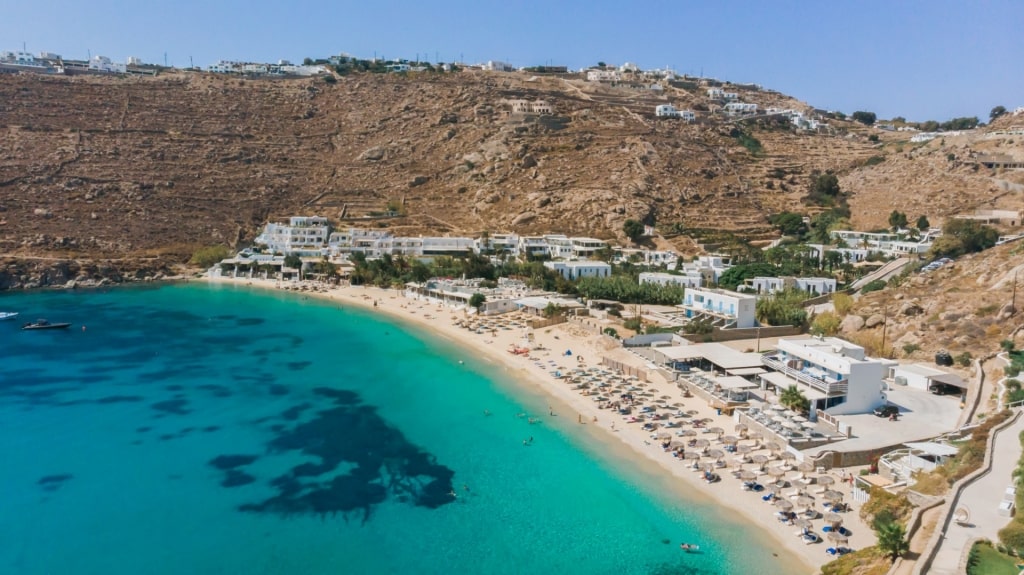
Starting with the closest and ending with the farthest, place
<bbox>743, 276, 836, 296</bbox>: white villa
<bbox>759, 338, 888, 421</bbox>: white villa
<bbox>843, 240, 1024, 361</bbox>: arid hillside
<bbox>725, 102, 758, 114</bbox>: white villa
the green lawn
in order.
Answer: the green lawn → <bbox>759, 338, 888, 421</bbox>: white villa → <bbox>843, 240, 1024, 361</bbox>: arid hillside → <bbox>743, 276, 836, 296</bbox>: white villa → <bbox>725, 102, 758, 114</bbox>: white villa

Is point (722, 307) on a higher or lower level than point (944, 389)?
higher

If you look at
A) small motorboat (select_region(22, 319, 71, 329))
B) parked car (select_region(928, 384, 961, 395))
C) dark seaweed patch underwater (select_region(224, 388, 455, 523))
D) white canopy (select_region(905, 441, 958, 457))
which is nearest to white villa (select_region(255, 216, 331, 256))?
small motorboat (select_region(22, 319, 71, 329))

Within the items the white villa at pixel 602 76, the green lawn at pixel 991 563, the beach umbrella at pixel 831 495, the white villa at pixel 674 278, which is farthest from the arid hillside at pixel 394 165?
the green lawn at pixel 991 563

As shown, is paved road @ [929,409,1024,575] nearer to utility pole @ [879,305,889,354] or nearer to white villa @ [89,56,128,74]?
utility pole @ [879,305,889,354]

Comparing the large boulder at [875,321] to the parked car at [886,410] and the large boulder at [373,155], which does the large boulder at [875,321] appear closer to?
the parked car at [886,410]

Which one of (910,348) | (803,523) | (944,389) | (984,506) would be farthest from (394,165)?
(984,506)

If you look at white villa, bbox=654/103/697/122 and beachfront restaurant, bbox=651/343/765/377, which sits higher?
white villa, bbox=654/103/697/122

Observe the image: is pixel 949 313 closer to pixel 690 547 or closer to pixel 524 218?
pixel 690 547
